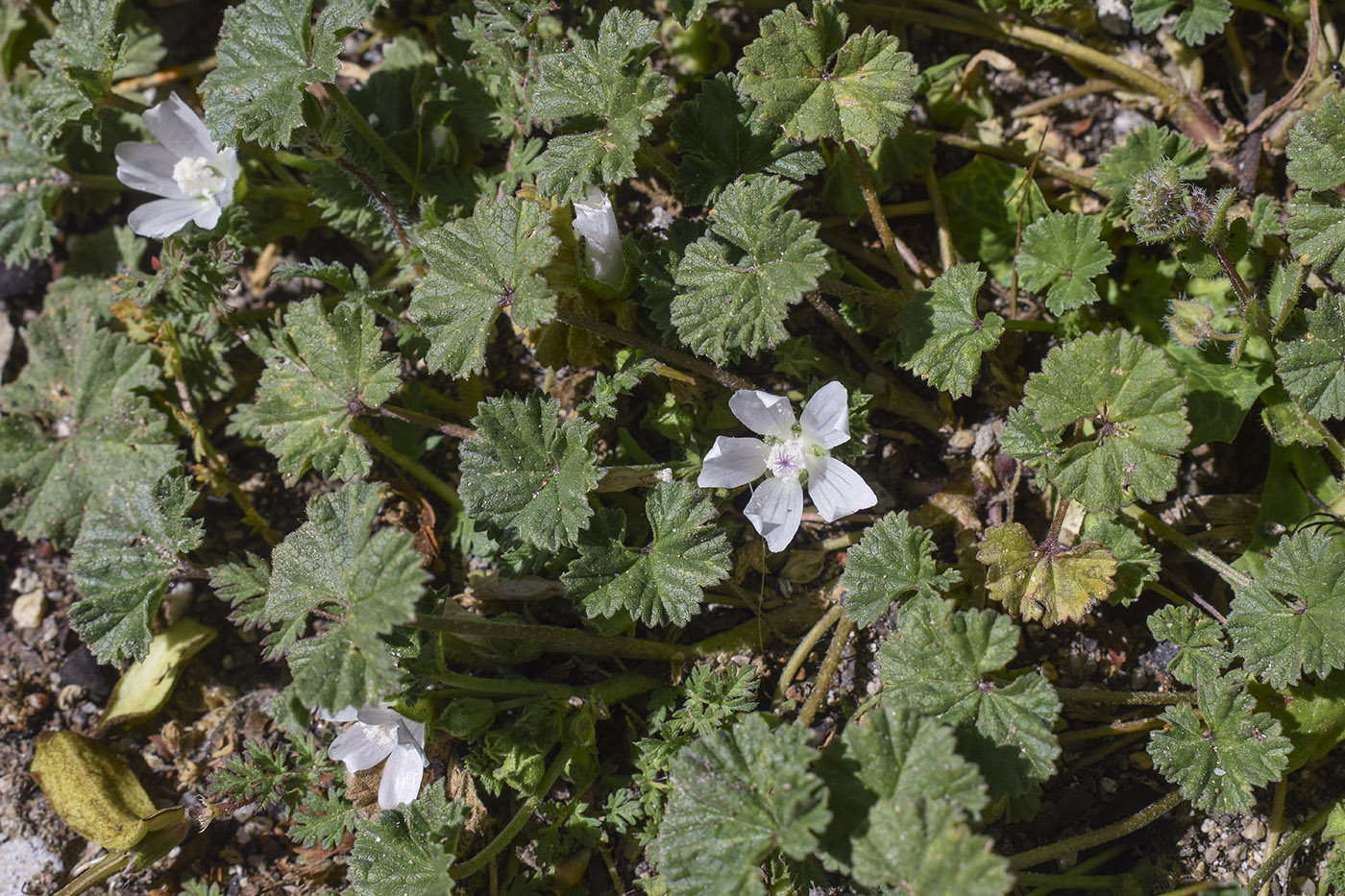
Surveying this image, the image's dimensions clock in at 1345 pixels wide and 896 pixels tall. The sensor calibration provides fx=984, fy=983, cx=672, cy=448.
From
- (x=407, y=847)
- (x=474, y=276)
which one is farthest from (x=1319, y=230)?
(x=407, y=847)

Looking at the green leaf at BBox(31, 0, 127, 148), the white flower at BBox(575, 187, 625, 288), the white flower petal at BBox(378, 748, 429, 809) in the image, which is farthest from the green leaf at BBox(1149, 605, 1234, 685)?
the green leaf at BBox(31, 0, 127, 148)

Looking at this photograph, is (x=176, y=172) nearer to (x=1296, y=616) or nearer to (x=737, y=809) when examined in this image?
(x=737, y=809)

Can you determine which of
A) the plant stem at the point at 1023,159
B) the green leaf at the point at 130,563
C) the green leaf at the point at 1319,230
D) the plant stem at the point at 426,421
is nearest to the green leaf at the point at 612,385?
the plant stem at the point at 426,421

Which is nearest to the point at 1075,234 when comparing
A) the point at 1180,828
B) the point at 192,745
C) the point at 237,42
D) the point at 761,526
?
the point at 761,526

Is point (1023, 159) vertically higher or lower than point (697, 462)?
higher

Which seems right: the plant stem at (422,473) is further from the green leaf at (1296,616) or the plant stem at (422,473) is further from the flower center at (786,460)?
the green leaf at (1296,616)

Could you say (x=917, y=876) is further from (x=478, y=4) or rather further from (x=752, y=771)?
(x=478, y=4)

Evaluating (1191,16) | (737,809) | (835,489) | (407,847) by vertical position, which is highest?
(1191,16)
